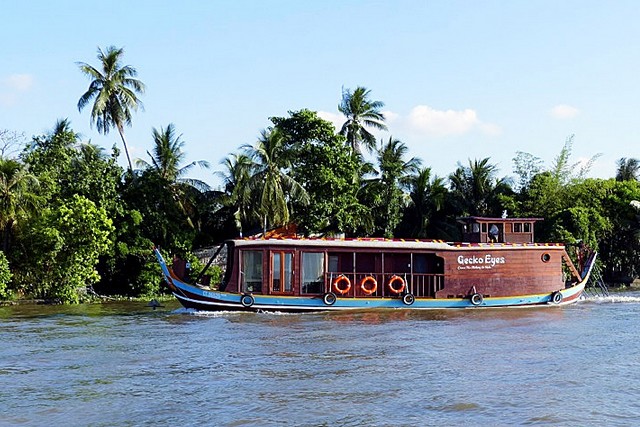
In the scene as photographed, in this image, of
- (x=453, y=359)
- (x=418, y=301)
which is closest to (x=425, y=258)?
(x=418, y=301)

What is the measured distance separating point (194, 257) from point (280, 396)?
17.7 metres

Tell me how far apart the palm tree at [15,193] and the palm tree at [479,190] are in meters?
18.2

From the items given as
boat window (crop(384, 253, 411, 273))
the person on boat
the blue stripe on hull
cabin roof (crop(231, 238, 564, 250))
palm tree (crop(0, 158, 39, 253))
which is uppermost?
palm tree (crop(0, 158, 39, 253))

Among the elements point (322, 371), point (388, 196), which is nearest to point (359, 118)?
point (388, 196)

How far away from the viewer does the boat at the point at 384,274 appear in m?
18.5

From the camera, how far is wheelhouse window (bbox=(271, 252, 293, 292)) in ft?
60.8

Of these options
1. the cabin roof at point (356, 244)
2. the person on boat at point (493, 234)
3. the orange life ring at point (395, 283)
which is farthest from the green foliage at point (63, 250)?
the person on boat at point (493, 234)

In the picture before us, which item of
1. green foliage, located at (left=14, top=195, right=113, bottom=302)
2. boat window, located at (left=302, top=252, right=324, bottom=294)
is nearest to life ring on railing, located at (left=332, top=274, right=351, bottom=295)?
boat window, located at (left=302, top=252, right=324, bottom=294)

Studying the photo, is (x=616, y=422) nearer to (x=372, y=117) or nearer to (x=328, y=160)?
(x=328, y=160)

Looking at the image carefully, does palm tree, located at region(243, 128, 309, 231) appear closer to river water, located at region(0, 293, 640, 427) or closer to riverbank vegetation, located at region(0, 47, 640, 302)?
riverbank vegetation, located at region(0, 47, 640, 302)

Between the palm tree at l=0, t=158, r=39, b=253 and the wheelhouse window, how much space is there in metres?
8.32

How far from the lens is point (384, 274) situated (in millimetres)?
19359

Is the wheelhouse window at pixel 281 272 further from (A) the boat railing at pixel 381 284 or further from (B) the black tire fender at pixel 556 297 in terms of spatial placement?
(B) the black tire fender at pixel 556 297

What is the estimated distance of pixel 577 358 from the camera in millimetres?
11664
